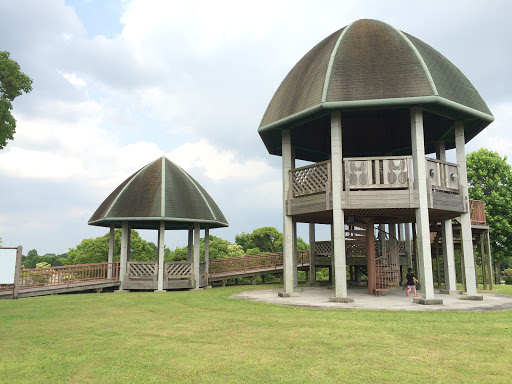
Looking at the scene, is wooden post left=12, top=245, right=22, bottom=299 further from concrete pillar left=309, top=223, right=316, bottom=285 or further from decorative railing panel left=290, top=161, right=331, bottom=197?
concrete pillar left=309, top=223, right=316, bottom=285

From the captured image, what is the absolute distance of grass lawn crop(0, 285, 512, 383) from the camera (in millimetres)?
5254

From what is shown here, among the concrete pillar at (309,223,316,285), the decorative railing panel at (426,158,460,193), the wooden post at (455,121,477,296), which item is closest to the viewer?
the decorative railing panel at (426,158,460,193)

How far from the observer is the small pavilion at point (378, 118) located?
1249cm

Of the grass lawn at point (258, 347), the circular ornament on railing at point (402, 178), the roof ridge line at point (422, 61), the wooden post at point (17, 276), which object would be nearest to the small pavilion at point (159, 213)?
the wooden post at point (17, 276)

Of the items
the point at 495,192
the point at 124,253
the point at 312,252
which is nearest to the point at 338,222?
the point at 312,252

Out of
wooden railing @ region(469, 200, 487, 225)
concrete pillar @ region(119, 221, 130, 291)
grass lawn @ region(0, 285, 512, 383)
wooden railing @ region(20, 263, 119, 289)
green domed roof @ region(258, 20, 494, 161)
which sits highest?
green domed roof @ region(258, 20, 494, 161)

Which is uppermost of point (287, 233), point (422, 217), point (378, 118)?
point (378, 118)

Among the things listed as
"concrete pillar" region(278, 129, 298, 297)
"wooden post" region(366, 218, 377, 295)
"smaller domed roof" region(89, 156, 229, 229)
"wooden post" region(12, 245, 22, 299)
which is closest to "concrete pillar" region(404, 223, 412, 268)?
"wooden post" region(366, 218, 377, 295)

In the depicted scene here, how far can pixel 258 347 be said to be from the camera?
22.0 ft

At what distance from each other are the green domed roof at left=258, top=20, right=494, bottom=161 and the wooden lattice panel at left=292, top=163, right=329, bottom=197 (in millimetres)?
1755

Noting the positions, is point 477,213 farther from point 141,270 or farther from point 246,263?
point 141,270

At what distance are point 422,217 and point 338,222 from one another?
103 inches

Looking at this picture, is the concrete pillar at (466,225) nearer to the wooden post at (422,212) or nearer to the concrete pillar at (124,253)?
the wooden post at (422,212)

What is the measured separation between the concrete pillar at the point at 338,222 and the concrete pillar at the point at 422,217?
7.59ft
